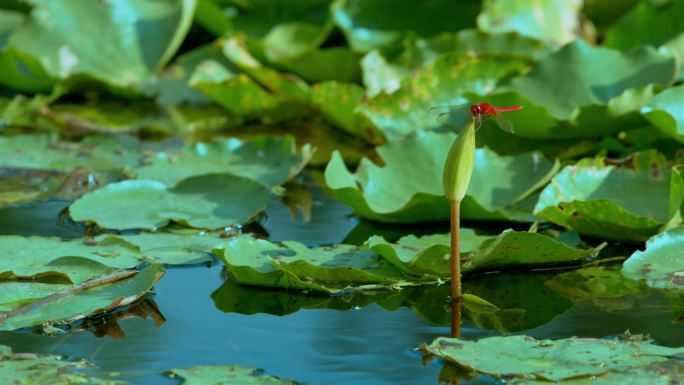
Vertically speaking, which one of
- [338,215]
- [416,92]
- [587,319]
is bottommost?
[587,319]

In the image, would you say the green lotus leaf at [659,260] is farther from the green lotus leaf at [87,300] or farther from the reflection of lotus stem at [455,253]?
the green lotus leaf at [87,300]

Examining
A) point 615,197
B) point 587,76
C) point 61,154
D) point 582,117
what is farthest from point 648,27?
point 61,154

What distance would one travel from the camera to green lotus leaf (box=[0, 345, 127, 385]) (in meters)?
1.17

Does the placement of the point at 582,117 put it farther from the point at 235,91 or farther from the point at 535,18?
the point at 235,91

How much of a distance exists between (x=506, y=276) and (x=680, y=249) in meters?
0.23

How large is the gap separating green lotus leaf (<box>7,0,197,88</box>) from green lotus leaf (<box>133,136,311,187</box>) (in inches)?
32.3

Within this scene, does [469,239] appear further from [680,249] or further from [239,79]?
[239,79]

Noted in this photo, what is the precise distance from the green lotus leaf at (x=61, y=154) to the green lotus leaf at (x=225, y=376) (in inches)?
43.2

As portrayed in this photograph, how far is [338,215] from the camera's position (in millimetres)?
1991

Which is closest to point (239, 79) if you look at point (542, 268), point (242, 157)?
point (242, 157)

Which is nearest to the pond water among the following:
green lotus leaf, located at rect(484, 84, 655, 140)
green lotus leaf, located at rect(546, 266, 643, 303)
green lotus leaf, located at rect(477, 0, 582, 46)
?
green lotus leaf, located at rect(546, 266, 643, 303)

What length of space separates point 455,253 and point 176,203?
665 millimetres

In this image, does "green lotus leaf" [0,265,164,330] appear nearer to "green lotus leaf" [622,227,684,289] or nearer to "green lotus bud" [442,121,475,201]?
"green lotus bud" [442,121,475,201]

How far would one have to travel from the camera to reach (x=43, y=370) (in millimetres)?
1196
